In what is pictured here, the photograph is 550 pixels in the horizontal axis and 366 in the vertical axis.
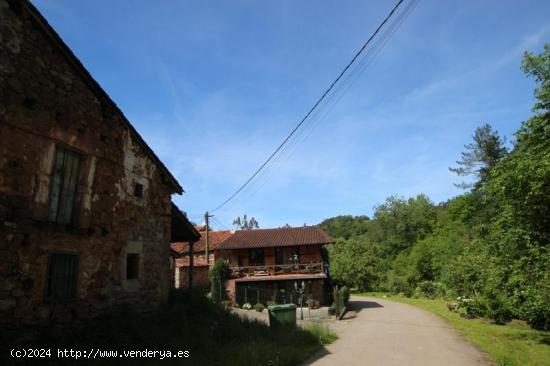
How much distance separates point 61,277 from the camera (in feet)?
29.3

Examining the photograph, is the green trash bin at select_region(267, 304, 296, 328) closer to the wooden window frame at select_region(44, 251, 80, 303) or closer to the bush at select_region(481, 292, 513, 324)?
the wooden window frame at select_region(44, 251, 80, 303)

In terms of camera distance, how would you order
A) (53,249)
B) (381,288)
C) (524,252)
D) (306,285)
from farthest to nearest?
(381,288)
(306,285)
(524,252)
(53,249)

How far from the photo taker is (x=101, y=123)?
10594mm

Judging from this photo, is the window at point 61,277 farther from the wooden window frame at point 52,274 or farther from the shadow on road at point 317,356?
the shadow on road at point 317,356

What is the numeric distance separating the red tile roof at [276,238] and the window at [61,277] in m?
25.5

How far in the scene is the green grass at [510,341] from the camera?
35.8 feet

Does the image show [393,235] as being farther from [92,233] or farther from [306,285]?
[92,233]

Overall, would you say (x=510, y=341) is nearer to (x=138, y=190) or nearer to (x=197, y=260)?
(x=138, y=190)

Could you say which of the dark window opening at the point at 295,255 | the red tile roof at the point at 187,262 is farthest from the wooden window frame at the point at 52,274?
the dark window opening at the point at 295,255

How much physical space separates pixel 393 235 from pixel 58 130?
7055cm

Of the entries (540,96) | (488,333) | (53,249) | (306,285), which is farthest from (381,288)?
(53,249)

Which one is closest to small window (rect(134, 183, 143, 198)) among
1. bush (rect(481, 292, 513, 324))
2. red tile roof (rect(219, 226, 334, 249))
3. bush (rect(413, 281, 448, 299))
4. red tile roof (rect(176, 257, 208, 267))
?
bush (rect(481, 292, 513, 324))

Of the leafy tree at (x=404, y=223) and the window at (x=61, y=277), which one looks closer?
the window at (x=61, y=277)

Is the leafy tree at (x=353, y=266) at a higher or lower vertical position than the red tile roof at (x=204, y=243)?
lower
